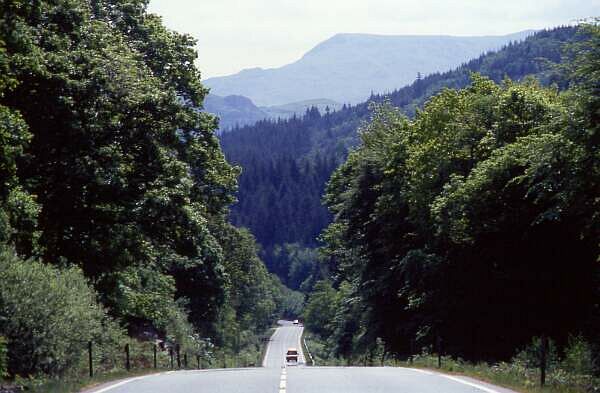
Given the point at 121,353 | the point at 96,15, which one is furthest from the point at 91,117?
the point at 121,353

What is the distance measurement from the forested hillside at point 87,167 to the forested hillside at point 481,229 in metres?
10.3

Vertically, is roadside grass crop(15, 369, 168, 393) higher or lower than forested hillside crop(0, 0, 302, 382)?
lower

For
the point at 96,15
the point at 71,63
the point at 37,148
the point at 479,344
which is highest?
the point at 96,15

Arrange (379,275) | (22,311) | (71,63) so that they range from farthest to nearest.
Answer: (379,275) → (71,63) → (22,311)

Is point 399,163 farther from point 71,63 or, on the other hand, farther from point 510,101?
point 71,63

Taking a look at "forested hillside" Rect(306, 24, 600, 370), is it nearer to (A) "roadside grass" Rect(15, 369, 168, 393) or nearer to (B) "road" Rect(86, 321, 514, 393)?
(B) "road" Rect(86, 321, 514, 393)

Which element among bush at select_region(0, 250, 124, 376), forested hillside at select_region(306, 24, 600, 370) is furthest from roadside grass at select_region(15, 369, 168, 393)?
forested hillside at select_region(306, 24, 600, 370)

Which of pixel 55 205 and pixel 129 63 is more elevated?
pixel 129 63

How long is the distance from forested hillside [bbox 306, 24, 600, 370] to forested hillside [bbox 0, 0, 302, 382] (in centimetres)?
1029

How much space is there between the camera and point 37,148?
24.5m

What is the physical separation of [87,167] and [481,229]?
1536 cm

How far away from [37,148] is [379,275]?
87.3ft

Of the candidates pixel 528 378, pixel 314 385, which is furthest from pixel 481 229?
pixel 314 385

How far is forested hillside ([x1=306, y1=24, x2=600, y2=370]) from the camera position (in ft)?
92.1
